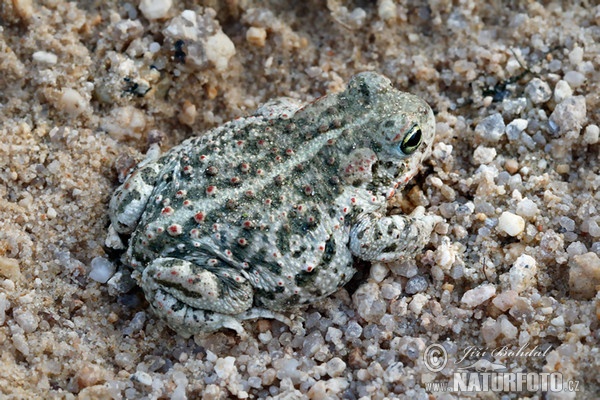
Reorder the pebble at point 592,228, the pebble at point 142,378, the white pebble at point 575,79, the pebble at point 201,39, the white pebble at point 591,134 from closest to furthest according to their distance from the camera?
the pebble at point 142,378
the pebble at point 592,228
the white pebble at point 591,134
the white pebble at point 575,79
the pebble at point 201,39

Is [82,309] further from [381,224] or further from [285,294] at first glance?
[381,224]

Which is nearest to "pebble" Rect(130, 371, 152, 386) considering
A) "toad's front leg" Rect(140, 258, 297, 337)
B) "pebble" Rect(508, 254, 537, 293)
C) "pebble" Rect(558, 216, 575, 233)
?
"toad's front leg" Rect(140, 258, 297, 337)

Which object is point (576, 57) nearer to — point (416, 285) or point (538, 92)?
point (538, 92)

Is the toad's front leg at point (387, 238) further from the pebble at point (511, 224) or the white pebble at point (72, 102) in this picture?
the white pebble at point (72, 102)

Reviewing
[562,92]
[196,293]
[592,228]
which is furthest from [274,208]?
[562,92]

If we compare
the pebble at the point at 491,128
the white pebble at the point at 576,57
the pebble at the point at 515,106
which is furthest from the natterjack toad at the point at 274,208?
the white pebble at the point at 576,57

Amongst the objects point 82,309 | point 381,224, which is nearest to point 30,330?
point 82,309

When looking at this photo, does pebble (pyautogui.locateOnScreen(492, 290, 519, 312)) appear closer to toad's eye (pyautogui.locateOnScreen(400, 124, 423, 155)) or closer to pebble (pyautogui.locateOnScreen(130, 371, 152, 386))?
toad's eye (pyautogui.locateOnScreen(400, 124, 423, 155))

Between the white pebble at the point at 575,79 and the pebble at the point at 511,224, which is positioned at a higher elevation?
the white pebble at the point at 575,79
